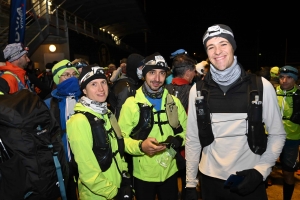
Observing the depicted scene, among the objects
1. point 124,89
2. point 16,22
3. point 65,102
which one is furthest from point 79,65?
point 16,22

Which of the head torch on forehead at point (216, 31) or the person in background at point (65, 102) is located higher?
the head torch on forehead at point (216, 31)

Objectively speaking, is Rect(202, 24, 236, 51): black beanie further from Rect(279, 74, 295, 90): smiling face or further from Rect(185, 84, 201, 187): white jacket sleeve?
Rect(279, 74, 295, 90): smiling face

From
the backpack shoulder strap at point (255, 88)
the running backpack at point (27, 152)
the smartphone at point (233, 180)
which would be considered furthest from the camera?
the backpack shoulder strap at point (255, 88)

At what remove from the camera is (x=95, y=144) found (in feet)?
8.66

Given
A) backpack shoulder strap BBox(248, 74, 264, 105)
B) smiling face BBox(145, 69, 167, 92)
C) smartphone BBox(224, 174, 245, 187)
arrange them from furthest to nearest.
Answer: smiling face BBox(145, 69, 167, 92)
backpack shoulder strap BBox(248, 74, 264, 105)
smartphone BBox(224, 174, 245, 187)

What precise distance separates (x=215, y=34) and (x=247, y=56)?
4502cm

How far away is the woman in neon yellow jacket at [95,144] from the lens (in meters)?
2.54

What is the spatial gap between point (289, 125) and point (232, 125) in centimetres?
272

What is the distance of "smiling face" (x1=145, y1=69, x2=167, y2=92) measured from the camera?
A: 10.8 feet

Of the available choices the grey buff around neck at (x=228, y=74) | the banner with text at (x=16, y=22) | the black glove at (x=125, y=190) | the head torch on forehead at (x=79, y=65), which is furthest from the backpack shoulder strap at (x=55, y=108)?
the banner with text at (x=16, y=22)

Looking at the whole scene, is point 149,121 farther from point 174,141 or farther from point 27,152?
point 27,152

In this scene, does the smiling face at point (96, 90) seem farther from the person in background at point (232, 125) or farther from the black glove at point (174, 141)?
the person in background at point (232, 125)

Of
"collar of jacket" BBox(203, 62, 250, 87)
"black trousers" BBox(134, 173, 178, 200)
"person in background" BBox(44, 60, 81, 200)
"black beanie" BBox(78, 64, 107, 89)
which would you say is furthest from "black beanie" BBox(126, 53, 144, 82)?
"collar of jacket" BBox(203, 62, 250, 87)

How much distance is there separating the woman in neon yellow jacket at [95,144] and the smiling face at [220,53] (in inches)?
49.4
